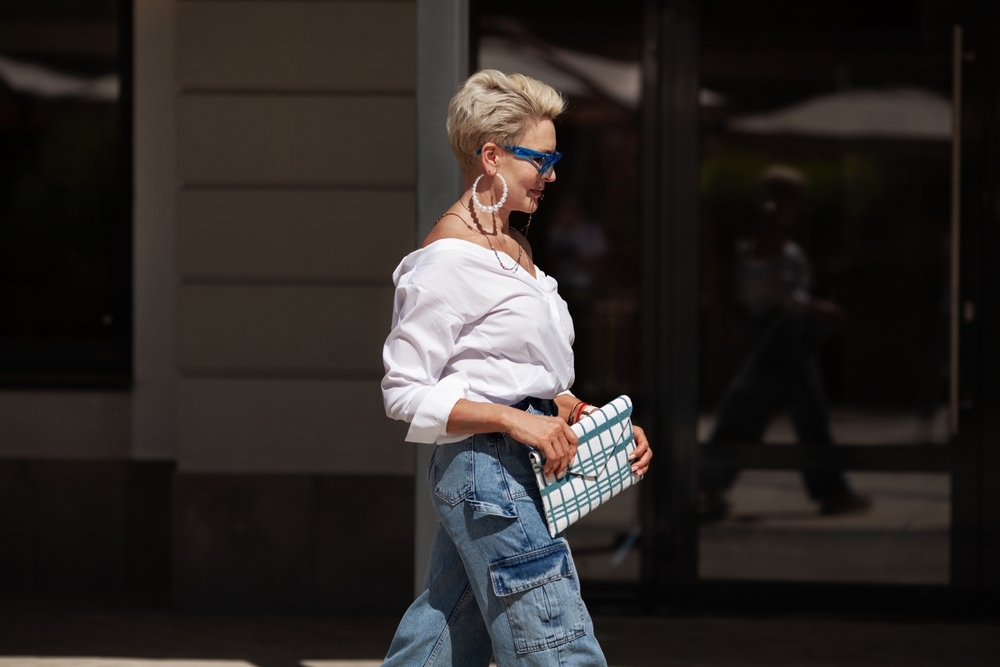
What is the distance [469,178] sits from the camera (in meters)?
2.92

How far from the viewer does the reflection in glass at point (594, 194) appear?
5488mm

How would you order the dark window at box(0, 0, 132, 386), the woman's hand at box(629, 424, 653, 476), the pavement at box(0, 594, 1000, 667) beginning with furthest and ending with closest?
the dark window at box(0, 0, 132, 386), the pavement at box(0, 594, 1000, 667), the woman's hand at box(629, 424, 653, 476)

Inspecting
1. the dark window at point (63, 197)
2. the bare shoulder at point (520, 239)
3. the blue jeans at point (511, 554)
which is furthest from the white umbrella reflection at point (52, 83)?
the blue jeans at point (511, 554)

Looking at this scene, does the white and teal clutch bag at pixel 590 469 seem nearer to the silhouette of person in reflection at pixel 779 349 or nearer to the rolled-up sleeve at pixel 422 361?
the rolled-up sleeve at pixel 422 361

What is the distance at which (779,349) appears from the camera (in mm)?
5590

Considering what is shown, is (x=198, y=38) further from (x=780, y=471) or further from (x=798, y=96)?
(x=780, y=471)

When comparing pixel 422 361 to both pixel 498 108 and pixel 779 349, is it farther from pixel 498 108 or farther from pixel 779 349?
pixel 779 349

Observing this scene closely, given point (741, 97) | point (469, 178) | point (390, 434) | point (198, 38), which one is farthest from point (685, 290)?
point (469, 178)

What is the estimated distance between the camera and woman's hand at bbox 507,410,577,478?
2738mm

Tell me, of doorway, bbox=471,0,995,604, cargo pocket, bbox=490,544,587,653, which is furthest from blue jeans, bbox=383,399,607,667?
doorway, bbox=471,0,995,604

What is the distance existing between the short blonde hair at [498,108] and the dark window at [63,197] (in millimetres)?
3437

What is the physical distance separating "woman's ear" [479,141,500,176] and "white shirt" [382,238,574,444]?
173 millimetres

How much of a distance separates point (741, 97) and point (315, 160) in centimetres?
179

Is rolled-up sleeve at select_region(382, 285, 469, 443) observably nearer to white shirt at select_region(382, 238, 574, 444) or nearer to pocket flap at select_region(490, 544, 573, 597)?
white shirt at select_region(382, 238, 574, 444)
